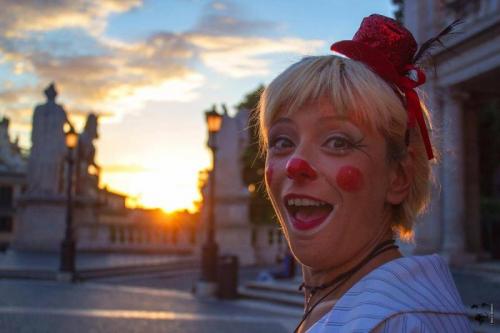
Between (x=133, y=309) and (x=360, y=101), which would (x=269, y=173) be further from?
(x=133, y=309)

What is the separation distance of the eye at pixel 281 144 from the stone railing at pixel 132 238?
2665 centimetres

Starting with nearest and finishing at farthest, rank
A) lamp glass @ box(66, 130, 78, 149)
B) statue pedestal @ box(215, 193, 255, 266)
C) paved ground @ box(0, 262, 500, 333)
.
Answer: paved ground @ box(0, 262, 500, 333)
lamp glass @ box(66, 130, 78, 149)
statue pedestal @ box(215, 193, 255, 266)

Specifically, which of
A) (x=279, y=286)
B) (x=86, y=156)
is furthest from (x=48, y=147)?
(x=279, y=286)

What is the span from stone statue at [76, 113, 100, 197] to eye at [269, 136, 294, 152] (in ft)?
101

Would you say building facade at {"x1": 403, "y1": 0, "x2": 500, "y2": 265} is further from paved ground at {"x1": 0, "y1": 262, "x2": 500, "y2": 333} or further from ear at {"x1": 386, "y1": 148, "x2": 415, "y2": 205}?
ear at {"x1": 386, "y1": 148, "x2": 415, "y2": 205}

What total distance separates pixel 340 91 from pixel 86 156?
3173cm

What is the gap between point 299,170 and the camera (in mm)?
1822

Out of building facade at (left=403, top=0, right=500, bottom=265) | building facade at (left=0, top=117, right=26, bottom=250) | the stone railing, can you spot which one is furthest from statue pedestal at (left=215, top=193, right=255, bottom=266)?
building facade at (left=0, top=117, right=26, bottom=250)

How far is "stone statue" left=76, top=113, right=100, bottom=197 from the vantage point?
31781 millimetres

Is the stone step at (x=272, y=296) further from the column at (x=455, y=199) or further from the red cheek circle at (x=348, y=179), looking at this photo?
the red cheek circle at (x=348, y=179)

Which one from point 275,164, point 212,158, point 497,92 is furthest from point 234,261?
point 275,164

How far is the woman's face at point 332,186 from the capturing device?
→ 6.00ft

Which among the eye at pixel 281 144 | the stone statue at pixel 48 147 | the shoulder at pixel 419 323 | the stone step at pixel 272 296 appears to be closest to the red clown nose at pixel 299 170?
the eye at pixel 281 144

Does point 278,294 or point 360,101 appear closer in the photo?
point 360,101
